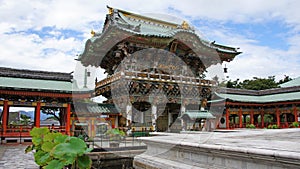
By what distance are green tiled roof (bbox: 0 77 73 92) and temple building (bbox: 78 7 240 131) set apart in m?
4.13

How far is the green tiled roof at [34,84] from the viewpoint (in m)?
18.3

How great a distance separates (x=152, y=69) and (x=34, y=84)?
10.3 m

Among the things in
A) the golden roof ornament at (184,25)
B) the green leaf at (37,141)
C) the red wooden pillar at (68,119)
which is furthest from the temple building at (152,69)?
the green leaf at (37,141)

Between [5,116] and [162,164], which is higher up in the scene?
[5,116]

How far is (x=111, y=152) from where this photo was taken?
1394cm

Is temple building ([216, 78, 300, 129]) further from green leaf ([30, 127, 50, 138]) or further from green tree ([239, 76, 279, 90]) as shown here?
green leaf ([30, 127, 50, 138])

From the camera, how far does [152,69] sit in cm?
2391

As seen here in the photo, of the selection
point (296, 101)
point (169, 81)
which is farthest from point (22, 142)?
point (296, 101)

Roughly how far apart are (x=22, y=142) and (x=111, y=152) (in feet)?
28.5

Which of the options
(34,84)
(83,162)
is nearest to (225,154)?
(83,162)

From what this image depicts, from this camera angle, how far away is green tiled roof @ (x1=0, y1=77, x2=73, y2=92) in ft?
60.1

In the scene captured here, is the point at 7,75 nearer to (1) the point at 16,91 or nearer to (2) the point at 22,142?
(1) the point at 16,91

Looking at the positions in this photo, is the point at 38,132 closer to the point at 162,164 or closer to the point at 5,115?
the point at 162,164

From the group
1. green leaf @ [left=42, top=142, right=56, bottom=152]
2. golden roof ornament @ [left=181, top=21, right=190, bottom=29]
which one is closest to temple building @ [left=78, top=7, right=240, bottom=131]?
golden roof ornament @ [left=181, top=21, right=190, bottom=29]
